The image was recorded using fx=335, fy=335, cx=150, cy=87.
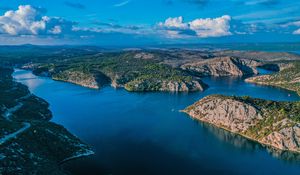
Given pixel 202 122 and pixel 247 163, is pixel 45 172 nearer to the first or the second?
pixel 247 163

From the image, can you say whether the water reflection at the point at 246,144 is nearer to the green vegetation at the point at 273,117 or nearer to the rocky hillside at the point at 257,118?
the rocky hillside at the point at 257,118

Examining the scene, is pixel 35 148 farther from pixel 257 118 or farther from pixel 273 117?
pixel 273 117

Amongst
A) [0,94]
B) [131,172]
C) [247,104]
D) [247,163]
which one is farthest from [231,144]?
[0,94]

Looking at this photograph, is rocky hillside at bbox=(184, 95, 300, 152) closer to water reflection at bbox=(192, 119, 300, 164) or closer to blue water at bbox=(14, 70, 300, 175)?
water reflection at bbox=(192, 119, 300, 164)

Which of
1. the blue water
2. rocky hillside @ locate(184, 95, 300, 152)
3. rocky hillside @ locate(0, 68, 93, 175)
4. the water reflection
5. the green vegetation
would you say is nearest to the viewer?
rocky hillside @ locate(0, 68, 93, 175)

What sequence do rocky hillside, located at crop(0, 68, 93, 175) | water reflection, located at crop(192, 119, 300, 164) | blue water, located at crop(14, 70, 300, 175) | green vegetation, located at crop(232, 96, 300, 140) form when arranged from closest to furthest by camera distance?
1. rocky hillside, located at crop(0, 68, 93, 175)
2. blue water, located at crop(14, 70, 300, 175)
3. water reflection, located at crop(192, 119, 300, 164)
4. green vegetation, located at crop(232, 96, 300, 140)

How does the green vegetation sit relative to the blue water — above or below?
above

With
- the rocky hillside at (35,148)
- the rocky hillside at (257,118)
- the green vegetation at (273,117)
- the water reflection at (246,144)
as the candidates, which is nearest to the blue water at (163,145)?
the water reflection at (246,144)

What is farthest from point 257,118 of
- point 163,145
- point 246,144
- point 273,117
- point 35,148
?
point 35,148

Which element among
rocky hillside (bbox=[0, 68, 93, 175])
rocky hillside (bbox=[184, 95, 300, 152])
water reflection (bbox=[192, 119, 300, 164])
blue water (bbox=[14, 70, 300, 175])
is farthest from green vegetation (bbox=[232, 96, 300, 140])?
rocky hillside (bbox=[0, 68, 93, 175])

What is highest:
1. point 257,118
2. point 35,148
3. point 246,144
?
point 257,118
